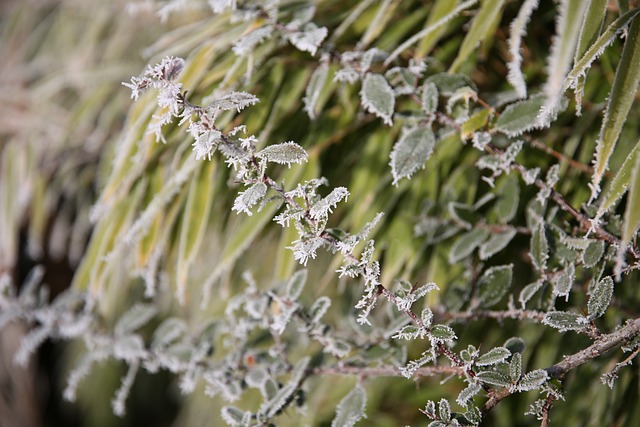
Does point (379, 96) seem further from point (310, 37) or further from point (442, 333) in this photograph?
Answer: point (442, 333)

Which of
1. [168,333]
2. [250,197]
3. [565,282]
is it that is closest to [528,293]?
[565,282]

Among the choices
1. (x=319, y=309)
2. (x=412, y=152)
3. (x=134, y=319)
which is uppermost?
(x=412, y=152)

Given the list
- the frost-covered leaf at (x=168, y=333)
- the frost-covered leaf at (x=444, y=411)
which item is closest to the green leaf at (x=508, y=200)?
the frost-covered leaf at (x=444, y=411)

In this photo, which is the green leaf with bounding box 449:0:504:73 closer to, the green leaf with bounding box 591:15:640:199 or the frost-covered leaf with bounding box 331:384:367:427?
the green leaf with bounding box 591:15:640:199

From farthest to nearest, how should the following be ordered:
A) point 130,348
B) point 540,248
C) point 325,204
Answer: point 130,348
point 540,248
point 325,204

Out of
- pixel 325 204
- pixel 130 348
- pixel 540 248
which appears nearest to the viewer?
pixel 325 204

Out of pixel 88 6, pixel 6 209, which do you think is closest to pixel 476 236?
pixel 6 209

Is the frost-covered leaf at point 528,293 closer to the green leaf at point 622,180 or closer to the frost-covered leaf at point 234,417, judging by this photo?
the green leaf at point 622,180
